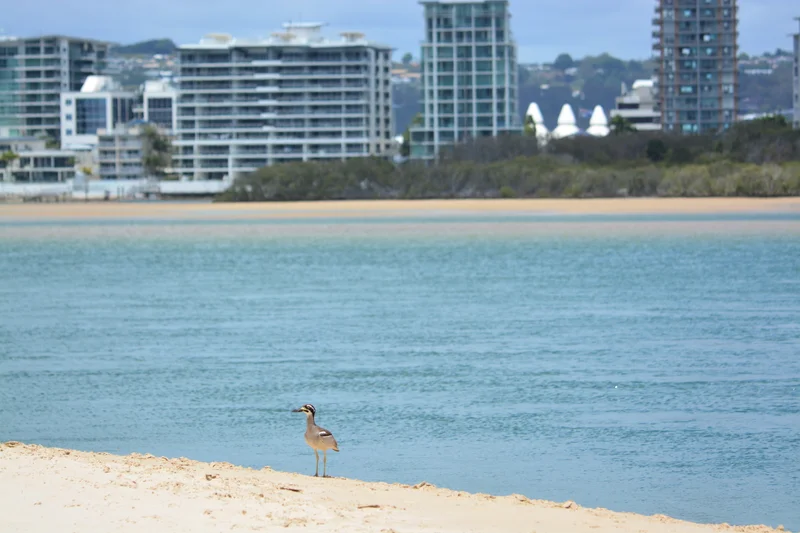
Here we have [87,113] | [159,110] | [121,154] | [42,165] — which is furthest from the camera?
[87,113]

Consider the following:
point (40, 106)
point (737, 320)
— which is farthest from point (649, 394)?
point (40, 106)

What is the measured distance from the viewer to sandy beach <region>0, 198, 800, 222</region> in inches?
3844

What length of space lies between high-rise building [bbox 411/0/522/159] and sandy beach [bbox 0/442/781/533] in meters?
136

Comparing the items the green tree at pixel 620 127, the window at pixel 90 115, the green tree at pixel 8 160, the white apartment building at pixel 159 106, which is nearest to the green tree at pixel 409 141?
the green tree at pixel 620 127

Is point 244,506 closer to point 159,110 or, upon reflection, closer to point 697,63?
point 697,63

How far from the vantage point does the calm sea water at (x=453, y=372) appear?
58.1ft

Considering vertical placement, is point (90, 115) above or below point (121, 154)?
above

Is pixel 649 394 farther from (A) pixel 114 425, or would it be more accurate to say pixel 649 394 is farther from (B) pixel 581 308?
(B) pixel 581 308

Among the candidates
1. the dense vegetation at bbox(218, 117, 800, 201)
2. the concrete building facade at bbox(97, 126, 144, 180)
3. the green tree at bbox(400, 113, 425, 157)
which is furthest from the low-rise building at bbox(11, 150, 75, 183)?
the dense vegetation at bbox(218, 117, 800, 201)

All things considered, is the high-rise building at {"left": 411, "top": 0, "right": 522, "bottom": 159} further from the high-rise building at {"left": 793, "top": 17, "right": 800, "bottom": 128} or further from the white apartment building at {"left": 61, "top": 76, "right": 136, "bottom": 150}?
the white apartment building at {"left": 61, "top": 76, "right": 136, "bottom": 150}

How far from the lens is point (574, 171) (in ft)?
374

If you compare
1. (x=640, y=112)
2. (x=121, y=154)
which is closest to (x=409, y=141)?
(x=121, y=154)

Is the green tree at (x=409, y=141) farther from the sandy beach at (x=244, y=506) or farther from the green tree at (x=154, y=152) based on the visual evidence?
the sandy beach at (x=244, y=506)

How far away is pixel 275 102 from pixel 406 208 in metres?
48.0
